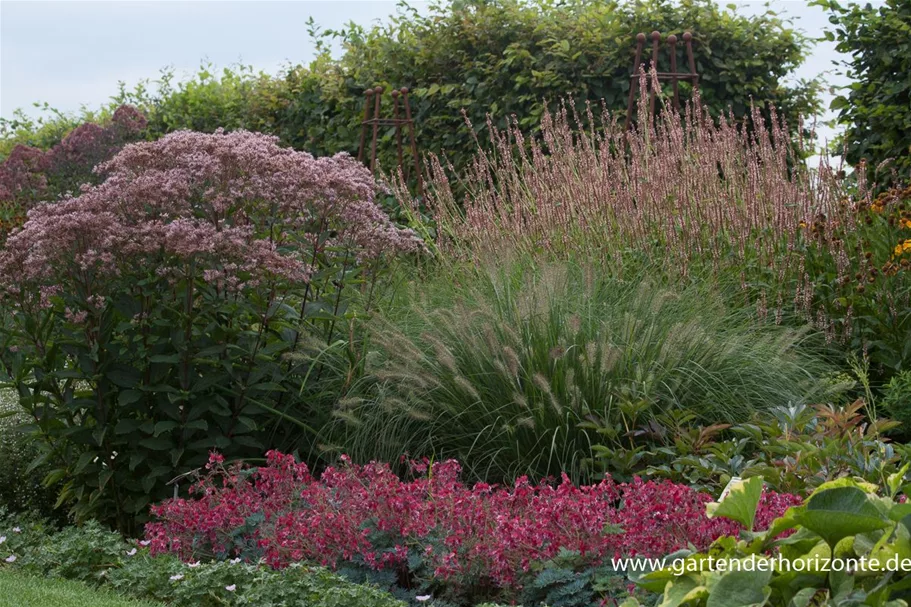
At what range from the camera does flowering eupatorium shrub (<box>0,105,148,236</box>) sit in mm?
9680

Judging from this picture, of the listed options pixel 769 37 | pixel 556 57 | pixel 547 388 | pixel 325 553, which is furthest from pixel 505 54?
pixel 325 553

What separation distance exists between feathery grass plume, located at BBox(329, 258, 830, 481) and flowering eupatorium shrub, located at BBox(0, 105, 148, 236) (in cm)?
528

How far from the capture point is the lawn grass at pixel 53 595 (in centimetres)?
382

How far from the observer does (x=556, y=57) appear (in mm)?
10031

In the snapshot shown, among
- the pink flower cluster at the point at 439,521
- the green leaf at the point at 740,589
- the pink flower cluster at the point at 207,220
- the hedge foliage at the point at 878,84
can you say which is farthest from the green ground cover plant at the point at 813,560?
the hedge foliage at the point at 878,84

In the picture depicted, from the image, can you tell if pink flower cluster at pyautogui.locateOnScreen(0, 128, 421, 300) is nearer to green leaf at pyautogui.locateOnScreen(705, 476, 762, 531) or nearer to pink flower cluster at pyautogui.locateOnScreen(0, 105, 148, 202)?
green leaf at pyautogui.locateOnScreen(705, 476, 762, 531)

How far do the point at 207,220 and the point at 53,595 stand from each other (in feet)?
6.72

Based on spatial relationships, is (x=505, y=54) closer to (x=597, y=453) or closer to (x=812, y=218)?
(x=812, y=218)

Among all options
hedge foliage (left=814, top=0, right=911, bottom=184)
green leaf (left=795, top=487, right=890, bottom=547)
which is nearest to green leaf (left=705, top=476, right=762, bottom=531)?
green leaf (left=795, top=487, right=890, bottom=547)

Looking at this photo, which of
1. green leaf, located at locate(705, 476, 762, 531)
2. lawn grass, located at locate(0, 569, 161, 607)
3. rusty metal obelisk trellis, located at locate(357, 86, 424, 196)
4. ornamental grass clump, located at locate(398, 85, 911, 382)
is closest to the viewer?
green leaf, located at locate(705, 476, 762, 531)

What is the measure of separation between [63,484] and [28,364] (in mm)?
903

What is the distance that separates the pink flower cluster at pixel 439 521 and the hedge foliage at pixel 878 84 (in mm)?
4799

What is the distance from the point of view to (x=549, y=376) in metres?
4.92

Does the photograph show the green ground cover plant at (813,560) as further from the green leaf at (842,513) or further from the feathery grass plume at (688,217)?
the feathery grass plume at (688,217)
